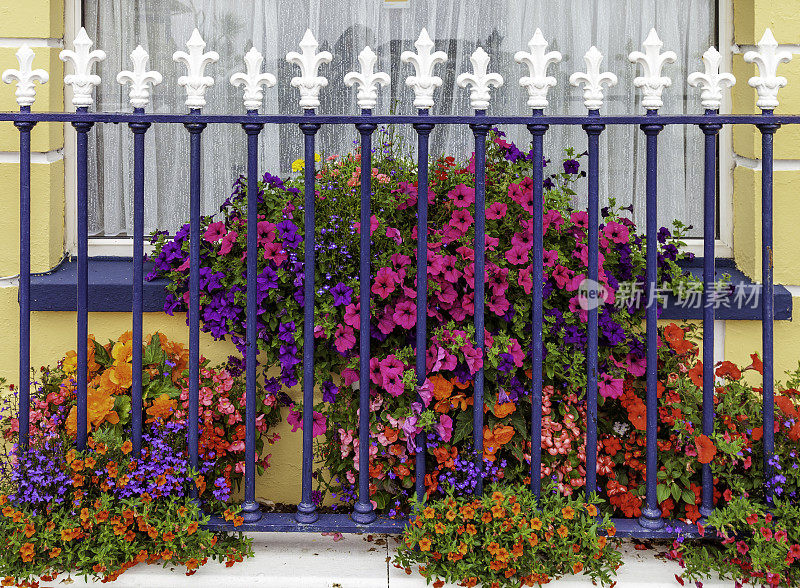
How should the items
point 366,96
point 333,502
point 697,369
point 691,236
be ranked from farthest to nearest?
point 691,236 < point 333,502 < point 697,369 < point 366,96

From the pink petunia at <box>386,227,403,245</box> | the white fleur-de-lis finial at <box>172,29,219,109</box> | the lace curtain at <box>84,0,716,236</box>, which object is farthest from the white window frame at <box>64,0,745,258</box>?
the pink petunia at <box>386,227,403,245</box>

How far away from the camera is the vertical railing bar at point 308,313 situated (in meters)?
2.44

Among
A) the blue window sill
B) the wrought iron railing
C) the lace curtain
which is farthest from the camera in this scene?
the lace curtain

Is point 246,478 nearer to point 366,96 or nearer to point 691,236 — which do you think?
point 366,96

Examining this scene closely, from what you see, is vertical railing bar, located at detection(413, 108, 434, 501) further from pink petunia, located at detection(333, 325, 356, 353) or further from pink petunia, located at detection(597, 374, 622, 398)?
pink petunia, located at detection(597, 374, 622, 398)

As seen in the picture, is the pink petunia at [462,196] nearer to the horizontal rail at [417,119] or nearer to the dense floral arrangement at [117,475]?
the horizontal rail at [417,119]

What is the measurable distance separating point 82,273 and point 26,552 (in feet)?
2.75

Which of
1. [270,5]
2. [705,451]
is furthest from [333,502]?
[270,5]

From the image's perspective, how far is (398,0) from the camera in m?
3.44

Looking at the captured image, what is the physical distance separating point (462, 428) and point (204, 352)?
103 cm

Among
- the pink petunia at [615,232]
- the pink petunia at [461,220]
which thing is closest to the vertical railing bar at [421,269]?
the pink petunia at [461,220]

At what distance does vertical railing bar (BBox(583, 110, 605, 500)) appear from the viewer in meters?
2.44

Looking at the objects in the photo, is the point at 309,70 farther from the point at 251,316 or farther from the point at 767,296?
the point at 767,296

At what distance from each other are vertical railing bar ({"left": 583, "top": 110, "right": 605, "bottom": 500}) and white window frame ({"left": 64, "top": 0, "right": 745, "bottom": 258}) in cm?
101
